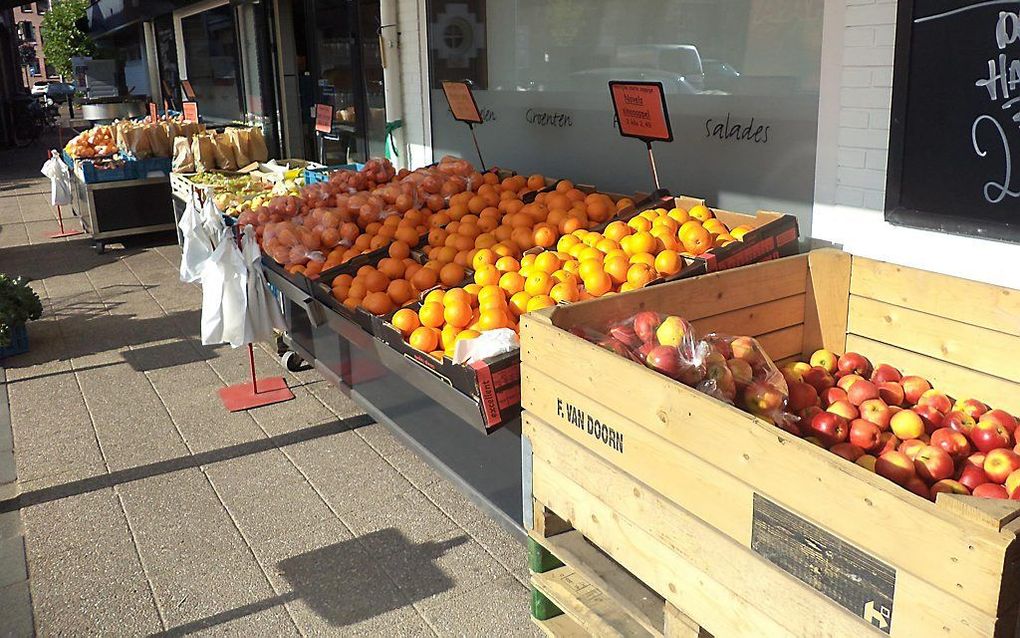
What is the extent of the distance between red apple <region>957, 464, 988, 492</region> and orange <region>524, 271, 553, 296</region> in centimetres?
181

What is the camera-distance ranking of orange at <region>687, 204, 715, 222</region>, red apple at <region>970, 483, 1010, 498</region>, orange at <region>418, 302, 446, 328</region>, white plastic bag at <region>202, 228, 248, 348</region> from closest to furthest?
1. red apple at <region>970, 483, 1010, 498</region>
2. orange at <region>418, 302, 446, 328</region>
3. orange at <region>687, 204, 715, 222</region>
4. white plastic bag at <region>202, 228, 248, 348</region>

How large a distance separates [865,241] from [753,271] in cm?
97

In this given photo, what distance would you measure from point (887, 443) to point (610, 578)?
3.08 ft

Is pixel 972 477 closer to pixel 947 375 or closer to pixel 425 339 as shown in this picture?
pixel 947 375

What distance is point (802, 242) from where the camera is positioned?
430 cm

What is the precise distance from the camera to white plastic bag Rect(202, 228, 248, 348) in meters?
4.98

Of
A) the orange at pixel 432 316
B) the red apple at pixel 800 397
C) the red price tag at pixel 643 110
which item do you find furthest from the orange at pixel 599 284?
the red price tag at pixel 643 110

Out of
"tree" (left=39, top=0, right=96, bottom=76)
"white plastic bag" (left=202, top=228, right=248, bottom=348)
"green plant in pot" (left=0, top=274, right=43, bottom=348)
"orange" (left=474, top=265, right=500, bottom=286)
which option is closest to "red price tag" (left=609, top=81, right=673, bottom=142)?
"orange" (left=474, top=265, right=500, bottom=286)

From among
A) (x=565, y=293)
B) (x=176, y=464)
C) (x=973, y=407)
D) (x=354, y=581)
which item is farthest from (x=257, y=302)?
(x=973, y=407)

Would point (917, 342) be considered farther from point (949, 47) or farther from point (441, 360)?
point (441, 360)

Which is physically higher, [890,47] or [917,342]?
[890,47]

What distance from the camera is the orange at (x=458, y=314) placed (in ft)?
12.2

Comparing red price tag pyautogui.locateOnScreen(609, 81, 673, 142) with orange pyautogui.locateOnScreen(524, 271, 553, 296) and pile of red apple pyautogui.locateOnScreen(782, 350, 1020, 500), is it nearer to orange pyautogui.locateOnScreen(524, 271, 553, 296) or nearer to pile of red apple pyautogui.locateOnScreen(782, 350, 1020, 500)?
orange pyautogui.locateOnScreen(524, 271, 553, 296)

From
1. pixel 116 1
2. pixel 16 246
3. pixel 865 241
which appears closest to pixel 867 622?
pixel 865 241
